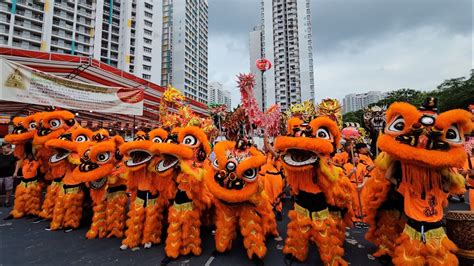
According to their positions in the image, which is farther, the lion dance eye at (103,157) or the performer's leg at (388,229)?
the lion dance eye at (103,157)

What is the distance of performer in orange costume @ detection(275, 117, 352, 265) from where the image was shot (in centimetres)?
222

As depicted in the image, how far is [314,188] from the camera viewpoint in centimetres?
237

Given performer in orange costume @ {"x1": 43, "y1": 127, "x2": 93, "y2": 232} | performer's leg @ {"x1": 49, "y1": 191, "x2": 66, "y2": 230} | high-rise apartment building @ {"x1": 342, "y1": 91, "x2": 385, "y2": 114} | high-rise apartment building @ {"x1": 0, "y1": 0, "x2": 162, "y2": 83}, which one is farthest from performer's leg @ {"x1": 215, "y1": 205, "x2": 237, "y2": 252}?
high-rise apartment building @ {"x1": 342, "y1": 91, "x2": 385, "y2": 114}

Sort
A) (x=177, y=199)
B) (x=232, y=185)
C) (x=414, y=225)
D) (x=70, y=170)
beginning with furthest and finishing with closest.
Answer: (x=70, y=170)
(x=177, y=199)
(x=232, y=185)
(x=414, y=225)

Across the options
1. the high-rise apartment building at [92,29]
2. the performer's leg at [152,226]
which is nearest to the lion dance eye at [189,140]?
the performer's leg at [152,226]

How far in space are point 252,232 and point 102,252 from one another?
185cm

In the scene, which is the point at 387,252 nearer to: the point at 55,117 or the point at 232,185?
the point at 232,185

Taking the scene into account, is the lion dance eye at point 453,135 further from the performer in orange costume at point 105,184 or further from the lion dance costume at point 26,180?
the lion dance costume at point 26,180

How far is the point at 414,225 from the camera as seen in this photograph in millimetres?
1869

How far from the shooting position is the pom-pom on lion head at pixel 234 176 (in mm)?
2297

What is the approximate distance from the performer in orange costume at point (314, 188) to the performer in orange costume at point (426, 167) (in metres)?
0.52

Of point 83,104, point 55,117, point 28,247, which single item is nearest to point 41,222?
point 28,247

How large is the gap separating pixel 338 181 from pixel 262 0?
172ft

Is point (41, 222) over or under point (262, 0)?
under
